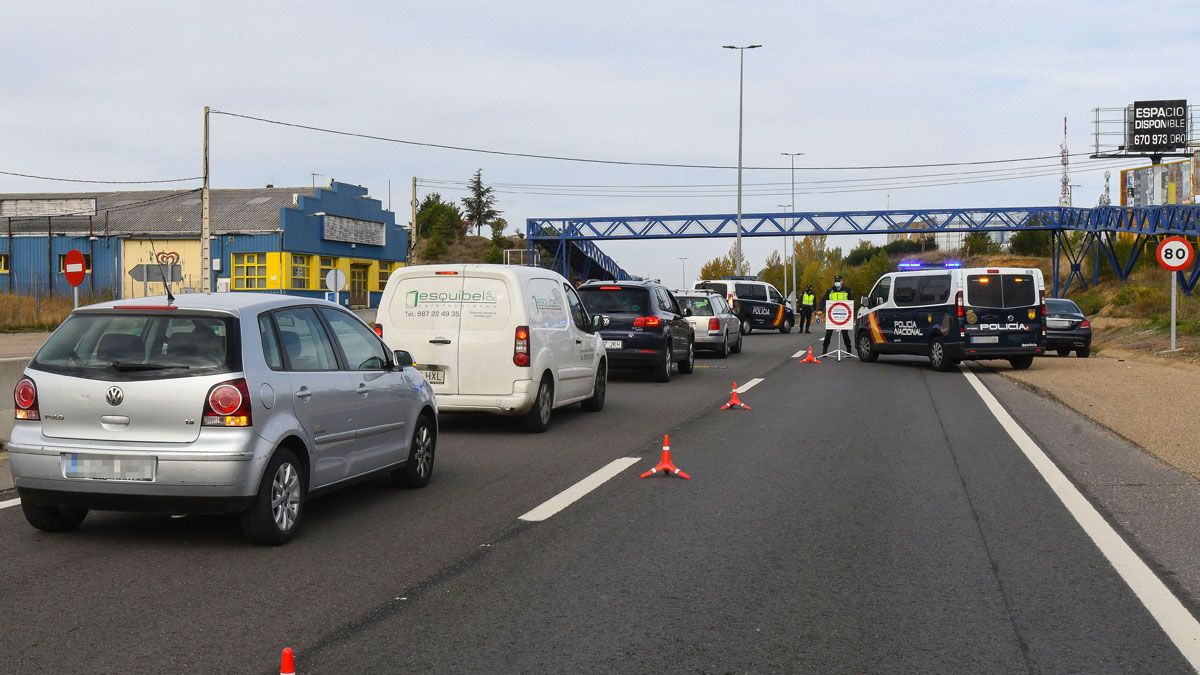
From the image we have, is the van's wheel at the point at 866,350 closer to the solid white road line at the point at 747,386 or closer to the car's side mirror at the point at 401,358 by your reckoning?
the solid white road line at the point at 747,386

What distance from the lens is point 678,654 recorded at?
516 cm

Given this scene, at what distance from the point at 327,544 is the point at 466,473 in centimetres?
303

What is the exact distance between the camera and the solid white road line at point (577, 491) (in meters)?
8.40

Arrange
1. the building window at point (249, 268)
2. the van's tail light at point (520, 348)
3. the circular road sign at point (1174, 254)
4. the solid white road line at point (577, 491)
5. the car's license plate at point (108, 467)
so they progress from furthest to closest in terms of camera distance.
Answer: the building window at point (249, 268)
the circular road sign at point (1174, 254)
the van's tail light at point (520, 348)
the solid white road line at point (577, 491)
the car's license plate at point (108, 467)

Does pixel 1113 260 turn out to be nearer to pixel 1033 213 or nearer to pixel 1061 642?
pixel 1033 213

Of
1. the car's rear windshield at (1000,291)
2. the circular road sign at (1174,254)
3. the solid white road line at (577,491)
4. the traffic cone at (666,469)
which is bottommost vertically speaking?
the solid white road line at (577,491)

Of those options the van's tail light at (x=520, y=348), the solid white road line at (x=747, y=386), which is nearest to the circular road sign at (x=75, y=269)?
the solid white road line at (x=747, y=386)

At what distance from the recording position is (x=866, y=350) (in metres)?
26.9

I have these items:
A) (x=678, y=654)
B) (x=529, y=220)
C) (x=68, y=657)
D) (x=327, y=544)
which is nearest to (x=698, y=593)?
(x=678, y=654)

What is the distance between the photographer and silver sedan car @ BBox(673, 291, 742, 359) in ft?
94.2

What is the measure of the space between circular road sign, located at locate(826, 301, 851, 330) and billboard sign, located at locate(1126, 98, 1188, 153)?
56664 millimetres

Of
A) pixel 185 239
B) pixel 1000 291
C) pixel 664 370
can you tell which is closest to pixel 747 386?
pixel 664 370

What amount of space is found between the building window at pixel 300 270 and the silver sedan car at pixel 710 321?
36.2 meters

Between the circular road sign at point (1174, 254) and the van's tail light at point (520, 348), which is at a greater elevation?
the circular road sign at point (1174, 254)
